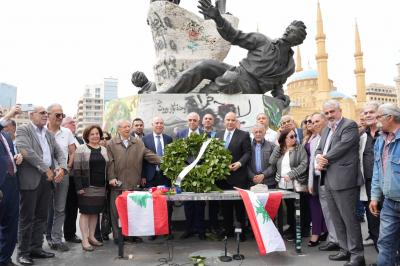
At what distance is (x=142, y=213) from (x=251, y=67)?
4.32m

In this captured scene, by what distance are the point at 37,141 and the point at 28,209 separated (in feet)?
2.81

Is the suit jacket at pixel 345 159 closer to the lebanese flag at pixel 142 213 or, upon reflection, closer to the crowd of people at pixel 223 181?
the crowd of people at pixel 223 181

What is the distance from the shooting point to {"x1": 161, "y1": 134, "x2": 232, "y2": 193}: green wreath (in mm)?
4707

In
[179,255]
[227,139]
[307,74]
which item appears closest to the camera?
[179,255]

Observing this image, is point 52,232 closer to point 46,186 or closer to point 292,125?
point 46,186

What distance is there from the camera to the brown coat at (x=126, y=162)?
199 inches

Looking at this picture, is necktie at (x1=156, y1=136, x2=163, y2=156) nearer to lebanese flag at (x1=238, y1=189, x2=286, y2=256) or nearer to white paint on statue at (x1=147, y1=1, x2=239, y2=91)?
lebanese flag at (x1=238, y1=189, x2=286, y2=256)

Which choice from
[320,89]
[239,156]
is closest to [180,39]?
[239,156]

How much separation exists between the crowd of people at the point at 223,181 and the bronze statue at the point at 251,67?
1612 millimetres

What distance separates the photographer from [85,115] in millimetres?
89312

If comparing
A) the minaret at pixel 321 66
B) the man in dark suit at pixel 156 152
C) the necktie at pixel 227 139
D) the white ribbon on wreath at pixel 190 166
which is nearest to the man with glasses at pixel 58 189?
the man in dark suit at pixel 156 152

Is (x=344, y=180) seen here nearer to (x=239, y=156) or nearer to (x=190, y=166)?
(x=239, y=156)

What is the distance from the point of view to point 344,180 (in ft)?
13.4

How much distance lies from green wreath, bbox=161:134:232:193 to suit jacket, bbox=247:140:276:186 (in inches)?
27.9
